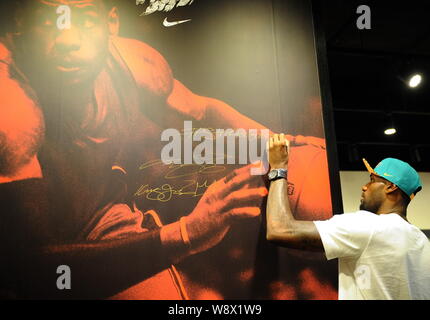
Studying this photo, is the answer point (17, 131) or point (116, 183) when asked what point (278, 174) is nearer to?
point (116, 183)

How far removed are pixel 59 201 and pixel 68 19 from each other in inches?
37.2

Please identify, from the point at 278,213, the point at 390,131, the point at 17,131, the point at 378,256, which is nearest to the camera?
the point at 378,256

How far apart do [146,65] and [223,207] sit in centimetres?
83

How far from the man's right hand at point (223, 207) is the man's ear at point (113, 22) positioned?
0.95 m

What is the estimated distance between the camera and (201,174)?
6.44 ft

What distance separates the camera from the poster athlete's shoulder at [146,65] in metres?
2.02

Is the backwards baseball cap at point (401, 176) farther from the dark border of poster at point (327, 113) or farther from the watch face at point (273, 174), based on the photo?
the watch face at point (273, 174)

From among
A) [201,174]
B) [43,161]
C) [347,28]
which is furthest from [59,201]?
[347,28]

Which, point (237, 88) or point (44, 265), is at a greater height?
point (237, 88)

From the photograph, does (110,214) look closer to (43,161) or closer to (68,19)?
(43,161)

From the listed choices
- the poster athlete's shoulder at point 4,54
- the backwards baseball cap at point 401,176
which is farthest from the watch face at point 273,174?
the poster athlete's shoulder at point 4,54

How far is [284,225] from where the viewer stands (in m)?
1.73

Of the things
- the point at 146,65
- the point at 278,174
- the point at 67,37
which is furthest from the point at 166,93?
the point at 278,174

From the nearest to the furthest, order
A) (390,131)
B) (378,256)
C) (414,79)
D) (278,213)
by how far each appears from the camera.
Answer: (378,256), (278,213), (414,79), (390,131)
